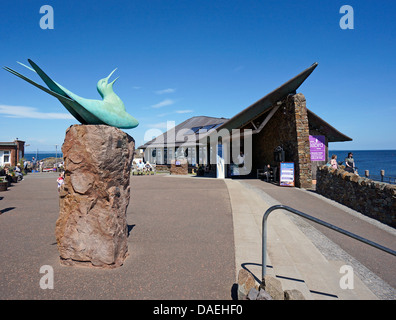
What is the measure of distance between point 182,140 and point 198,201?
63.8ft

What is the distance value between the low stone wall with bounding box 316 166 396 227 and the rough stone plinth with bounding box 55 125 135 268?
7.13 meters

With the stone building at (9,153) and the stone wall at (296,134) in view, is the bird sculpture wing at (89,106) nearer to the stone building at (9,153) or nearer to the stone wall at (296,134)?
the stone wall at (296,134)

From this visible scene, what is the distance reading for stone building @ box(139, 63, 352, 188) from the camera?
1311 cm

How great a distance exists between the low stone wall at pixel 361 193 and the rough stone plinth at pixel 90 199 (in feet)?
23.4

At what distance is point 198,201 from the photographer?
9.97 metres

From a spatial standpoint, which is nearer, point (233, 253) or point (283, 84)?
point (233, 253)

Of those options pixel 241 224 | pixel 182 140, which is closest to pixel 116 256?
pixel 241 224

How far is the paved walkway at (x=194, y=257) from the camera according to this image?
362 centimetres

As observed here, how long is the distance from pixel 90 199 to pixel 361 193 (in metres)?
8.30

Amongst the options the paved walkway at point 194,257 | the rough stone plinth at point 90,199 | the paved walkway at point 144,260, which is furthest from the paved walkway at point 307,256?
the rough stone plinth at point 90,199

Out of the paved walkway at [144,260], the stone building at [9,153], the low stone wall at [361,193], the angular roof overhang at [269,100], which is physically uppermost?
the angular roof overhang at [269,100]

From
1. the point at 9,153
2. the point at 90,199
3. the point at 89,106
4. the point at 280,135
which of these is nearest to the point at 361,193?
the point at 280,135

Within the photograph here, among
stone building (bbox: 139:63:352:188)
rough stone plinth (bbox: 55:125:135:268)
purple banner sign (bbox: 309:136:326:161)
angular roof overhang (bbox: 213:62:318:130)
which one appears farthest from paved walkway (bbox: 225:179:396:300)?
purple banner sign (bbox: 309:136:326:161)
